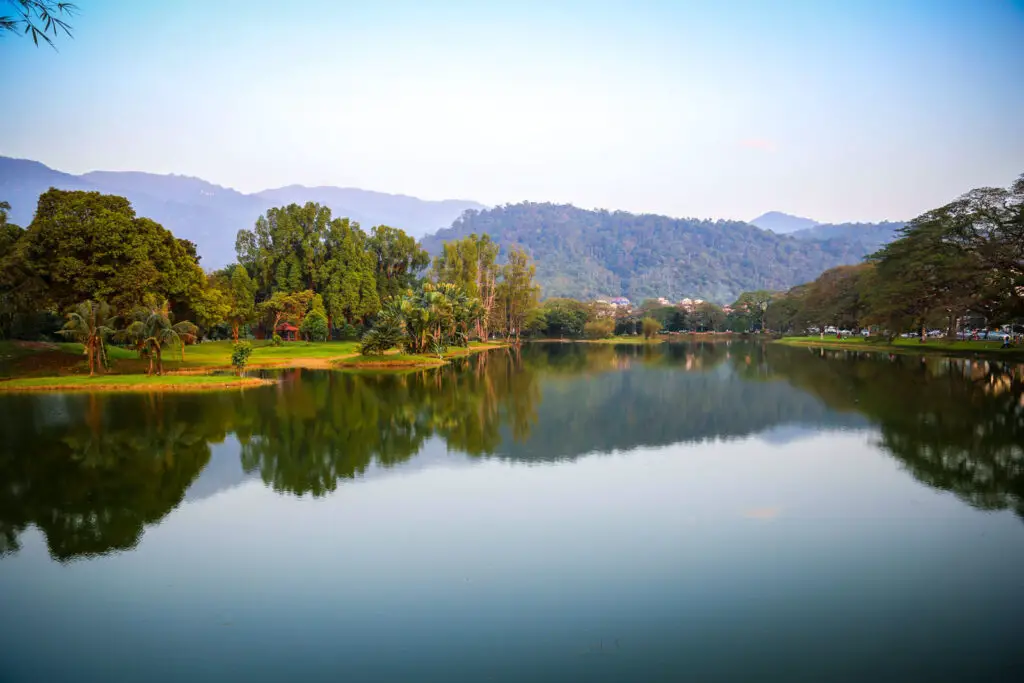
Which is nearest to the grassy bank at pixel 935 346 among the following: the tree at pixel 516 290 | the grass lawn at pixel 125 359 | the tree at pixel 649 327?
the tree at pixel 649 327

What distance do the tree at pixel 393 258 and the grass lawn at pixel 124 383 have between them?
3651 centimetres

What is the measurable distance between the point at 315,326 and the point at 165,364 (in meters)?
21.7

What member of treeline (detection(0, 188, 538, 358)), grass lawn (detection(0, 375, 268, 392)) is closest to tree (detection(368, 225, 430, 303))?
treeline (detection(0, 188, 538, 358))

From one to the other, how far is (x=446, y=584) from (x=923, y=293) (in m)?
55.5

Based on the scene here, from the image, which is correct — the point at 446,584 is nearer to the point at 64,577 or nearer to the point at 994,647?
the point at 64,577

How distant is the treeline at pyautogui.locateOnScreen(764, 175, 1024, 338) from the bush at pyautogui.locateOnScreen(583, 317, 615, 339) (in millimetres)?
39561

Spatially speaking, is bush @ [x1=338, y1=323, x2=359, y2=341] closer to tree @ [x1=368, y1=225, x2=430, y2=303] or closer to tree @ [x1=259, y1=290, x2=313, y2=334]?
tree @ [x1=368, y1=225, x2=430, y2=303]

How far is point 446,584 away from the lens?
360 inches

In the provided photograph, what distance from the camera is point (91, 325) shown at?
31.8 meters

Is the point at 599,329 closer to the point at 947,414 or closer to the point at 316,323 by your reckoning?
the point at 316,323

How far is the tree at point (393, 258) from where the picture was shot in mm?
69688

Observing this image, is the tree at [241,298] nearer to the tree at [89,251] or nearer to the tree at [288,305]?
the tree at [288,305]

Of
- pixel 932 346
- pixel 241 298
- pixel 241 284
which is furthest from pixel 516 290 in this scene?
pixel 932 346

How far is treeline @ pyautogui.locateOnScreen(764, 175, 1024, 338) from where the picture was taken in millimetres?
46094
